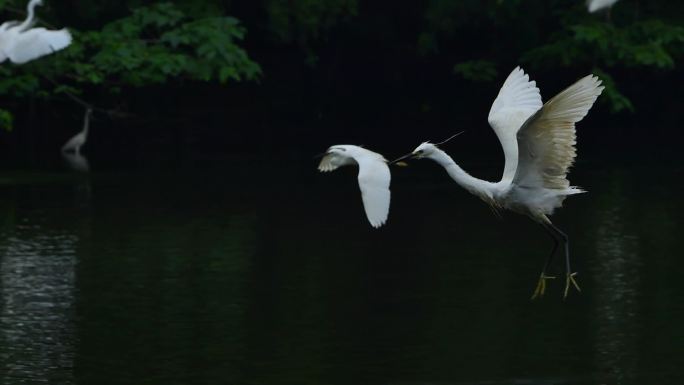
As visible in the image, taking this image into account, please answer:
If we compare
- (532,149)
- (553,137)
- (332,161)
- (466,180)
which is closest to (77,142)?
(332,161)

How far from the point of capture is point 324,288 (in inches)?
538

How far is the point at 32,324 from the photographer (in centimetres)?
1218

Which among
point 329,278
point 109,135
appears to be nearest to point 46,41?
point 329,278

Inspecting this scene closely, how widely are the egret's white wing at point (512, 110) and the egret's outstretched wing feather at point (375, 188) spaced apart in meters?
1.24

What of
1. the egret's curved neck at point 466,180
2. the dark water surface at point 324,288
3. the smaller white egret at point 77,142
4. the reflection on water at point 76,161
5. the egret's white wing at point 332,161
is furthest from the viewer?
the smaller white egret at point 77,142

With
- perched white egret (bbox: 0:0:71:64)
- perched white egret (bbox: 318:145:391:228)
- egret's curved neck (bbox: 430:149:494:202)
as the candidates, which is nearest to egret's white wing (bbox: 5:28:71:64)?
perched white egret (bbox: 0:0:71:64)

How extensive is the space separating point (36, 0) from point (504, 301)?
289 inches

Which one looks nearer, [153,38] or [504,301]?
[504,301]

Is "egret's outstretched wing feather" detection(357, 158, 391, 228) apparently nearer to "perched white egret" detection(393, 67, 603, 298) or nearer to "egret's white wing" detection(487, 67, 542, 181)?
"perched white egret" detection(393, 67, 603, 298)

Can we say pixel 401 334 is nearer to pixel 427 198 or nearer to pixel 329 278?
pixel 329 278

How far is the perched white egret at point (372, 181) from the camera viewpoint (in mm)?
9648

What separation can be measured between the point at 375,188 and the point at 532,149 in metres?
1.02

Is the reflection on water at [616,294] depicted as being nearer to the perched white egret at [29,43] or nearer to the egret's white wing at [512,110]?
the egret's white wing at [512,110]

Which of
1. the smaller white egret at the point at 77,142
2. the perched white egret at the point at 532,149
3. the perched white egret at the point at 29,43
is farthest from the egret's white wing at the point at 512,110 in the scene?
the smaller white egret at the point at 77,142
